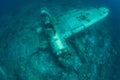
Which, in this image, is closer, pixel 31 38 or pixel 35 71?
pixel 35 71

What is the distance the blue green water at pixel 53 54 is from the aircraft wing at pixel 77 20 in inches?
6.0

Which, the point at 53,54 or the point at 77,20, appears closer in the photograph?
the point at 53,54

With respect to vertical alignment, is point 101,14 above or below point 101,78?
above

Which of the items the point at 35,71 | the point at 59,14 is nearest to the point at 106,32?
the point at 59,14

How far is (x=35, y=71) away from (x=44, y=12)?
1.41m

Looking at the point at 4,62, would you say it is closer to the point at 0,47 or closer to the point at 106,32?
the point at 0,47

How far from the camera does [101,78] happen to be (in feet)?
14.4

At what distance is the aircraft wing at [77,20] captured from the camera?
4246mm

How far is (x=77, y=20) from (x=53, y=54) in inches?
46.4

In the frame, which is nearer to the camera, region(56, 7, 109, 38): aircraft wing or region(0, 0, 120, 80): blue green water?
region(0, 0, 120, 80): blue green water

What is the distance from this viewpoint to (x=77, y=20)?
452 centimetres

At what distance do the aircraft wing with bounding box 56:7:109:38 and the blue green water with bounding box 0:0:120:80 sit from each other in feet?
0.50

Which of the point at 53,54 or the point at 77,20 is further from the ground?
the point at 77,20

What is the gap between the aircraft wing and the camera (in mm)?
4246
